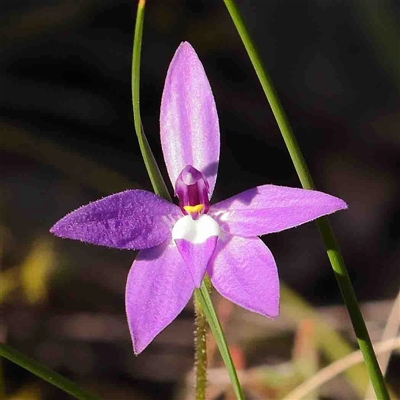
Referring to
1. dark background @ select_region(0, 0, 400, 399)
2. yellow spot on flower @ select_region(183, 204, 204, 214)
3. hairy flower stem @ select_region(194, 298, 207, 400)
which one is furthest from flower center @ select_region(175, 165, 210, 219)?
dark background @ select_region(0, 0, 400, 399)

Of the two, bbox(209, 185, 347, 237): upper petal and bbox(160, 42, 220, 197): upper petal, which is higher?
bbox(160, 42, 220, 197): upper petal

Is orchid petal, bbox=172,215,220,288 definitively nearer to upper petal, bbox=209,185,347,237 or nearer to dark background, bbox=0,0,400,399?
upper petal, bbox=209,185,347,237

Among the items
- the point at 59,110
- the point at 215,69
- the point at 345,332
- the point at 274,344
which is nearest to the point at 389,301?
the point at 345,332

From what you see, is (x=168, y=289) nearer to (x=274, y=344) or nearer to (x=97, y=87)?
(x=274, y=344)

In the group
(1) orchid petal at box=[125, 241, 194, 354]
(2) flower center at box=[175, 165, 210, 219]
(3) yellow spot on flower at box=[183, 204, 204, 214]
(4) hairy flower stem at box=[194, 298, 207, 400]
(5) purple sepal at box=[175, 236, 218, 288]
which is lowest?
(4) hairy flower stem at box=[194, 298, 207, 400]

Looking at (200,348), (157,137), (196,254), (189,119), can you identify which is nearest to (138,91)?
(189,119)

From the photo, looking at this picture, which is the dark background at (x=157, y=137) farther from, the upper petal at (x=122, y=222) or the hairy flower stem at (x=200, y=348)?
the upper petal at (x=122, y=222)
